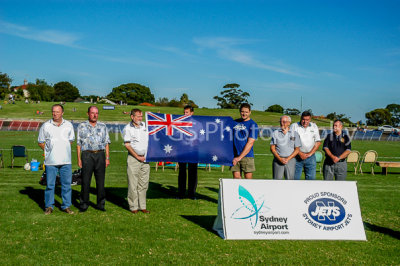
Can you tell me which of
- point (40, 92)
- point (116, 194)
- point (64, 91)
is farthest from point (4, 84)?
point (116, 194)

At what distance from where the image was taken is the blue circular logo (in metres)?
6.12

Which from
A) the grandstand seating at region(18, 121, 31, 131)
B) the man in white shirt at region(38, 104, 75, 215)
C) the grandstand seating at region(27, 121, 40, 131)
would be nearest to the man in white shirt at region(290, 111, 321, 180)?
the man in white shirt at region(38, 104, 75, 215)

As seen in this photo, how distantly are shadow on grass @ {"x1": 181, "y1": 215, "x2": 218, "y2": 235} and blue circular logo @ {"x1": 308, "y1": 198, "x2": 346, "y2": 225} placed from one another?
6.11ft

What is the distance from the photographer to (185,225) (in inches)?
270

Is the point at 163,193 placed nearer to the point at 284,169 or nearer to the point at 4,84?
the point at 284,169

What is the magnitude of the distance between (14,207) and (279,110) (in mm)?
140440

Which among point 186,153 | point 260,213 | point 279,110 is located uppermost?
point 279,110

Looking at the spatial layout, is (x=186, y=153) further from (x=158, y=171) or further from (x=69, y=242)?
(x=158, y=171)

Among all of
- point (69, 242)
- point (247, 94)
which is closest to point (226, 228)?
point (69, 242)

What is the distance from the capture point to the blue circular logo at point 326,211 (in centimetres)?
612

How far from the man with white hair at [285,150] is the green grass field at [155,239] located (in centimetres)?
183

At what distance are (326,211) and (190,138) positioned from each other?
357cm

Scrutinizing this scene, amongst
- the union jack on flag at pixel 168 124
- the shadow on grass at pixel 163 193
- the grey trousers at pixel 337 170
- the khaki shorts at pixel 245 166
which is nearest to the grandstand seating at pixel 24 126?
the shadow on grass at pixel 163 193

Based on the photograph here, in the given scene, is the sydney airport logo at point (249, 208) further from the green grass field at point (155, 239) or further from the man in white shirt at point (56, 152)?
the man in white shirt at point (56, 152)
